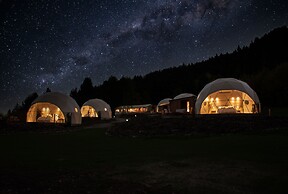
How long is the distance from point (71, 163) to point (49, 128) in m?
16.4

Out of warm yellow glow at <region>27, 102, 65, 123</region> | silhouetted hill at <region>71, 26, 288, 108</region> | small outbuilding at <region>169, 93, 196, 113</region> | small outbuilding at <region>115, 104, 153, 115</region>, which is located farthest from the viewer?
small outbuilding at <region>115, 104, 153, 115</region>

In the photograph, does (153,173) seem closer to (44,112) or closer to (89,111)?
(44,112)

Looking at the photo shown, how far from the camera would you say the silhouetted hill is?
40.7 meters

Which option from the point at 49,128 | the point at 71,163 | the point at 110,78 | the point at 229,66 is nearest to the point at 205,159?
the point at 71,163

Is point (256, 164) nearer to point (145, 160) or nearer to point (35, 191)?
point (145, 160)

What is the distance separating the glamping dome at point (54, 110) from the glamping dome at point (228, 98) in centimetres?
1564

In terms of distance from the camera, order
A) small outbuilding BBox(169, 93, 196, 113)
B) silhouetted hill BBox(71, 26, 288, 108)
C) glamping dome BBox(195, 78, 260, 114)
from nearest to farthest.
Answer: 1. glamping dome BBox(195, 78, 260, 114)
2. small outbuilding BBox(169, 93, 196, 113)
3. silhouetted hill BBox(71, 26, 288, 108)

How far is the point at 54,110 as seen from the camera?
32.7 m

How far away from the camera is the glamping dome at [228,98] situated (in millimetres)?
25188

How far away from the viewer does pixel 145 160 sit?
7.82 meters

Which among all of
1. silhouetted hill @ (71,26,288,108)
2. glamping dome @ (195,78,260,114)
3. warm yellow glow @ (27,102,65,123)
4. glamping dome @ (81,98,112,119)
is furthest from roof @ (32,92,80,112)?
silhouetted hill @ (71,26,288,108)

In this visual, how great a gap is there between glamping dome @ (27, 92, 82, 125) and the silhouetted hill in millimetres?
32306

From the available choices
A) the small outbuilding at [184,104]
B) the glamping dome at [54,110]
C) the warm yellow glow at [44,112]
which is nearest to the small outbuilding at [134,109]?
the small outbuilding at [184,104]

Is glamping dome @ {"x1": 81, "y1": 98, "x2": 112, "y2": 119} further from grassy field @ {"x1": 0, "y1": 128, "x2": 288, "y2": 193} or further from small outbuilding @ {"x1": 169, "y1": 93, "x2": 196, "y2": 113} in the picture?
grassy field @ {"x1": 0, "y1": 128, "x2": 288, "y2": 193}
